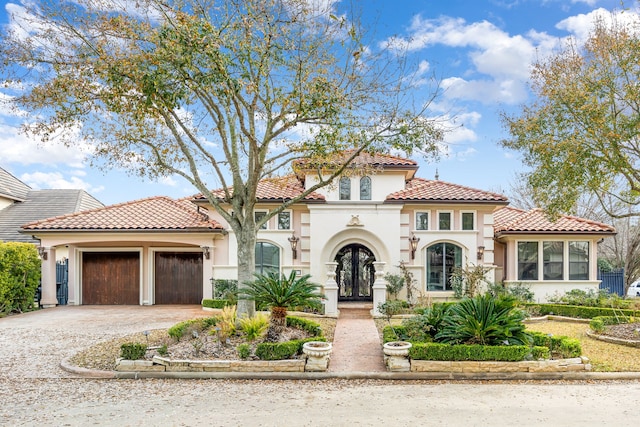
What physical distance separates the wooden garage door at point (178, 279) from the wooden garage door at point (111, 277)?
94 centimetres

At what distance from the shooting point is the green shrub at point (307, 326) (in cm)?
1059

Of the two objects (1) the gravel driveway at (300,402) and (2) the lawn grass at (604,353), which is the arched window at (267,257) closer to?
(1) the gravel driveway at (300,402)

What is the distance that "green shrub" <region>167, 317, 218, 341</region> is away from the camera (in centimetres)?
1038

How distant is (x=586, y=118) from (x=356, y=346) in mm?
8727

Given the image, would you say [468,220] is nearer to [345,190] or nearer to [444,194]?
[444,194]

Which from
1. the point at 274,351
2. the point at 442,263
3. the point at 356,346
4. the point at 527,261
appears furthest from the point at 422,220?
the point at 274,351

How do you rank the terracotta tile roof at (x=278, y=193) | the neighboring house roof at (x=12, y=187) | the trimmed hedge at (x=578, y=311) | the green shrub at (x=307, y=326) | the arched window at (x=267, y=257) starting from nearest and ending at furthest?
the green shrub at (x=307, y=326), the trimmed hedge at (x=578, y=311), the terracotta tile roof at (x=278, y=193), the arched window at (x=267, y=257), the neighboring house roof at (x=12, y=187)

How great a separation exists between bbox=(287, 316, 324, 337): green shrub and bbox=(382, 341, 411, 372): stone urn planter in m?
2.14

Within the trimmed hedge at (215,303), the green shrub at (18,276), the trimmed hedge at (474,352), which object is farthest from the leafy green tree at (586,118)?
the green shrub at (18,276)

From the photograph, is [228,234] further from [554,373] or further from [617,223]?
[617,223]

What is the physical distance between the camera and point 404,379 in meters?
8.32

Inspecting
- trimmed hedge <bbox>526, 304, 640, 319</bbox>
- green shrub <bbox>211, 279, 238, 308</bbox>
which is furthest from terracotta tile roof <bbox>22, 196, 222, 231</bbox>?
trimmed hedge <bbox>526, 304, 640, 319</bbox>

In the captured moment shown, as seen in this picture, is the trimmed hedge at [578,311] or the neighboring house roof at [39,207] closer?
the trimmed hedge at [578,311]

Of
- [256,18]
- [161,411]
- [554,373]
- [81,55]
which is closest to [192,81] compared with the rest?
[256,18]
